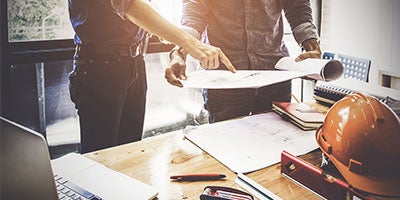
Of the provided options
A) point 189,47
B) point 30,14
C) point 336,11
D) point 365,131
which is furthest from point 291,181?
point 336,11

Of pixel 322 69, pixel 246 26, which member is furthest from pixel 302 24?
pixel 322 69

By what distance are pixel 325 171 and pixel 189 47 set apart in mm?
563

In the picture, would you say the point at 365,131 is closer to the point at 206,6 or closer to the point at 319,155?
the point at 319,155

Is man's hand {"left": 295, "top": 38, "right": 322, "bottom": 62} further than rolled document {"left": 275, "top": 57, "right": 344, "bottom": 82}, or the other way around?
man's hand {"left": 295, "top": 38, "right": 322, "bottom": 62}

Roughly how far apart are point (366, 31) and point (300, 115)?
1728 millimetres

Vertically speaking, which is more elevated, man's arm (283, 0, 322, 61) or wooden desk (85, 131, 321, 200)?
man's arm (283, 0, 322, 61)

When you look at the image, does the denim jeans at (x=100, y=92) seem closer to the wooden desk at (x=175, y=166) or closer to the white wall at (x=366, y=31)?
the wooden desk at (x=175, y=166)

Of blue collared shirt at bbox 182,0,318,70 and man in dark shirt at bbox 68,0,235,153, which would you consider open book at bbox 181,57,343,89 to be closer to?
blue collared shirt at bbox 182,0,318,70

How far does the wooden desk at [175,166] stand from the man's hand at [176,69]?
0.60 ft

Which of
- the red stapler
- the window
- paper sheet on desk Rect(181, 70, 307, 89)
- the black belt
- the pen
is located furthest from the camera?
the window

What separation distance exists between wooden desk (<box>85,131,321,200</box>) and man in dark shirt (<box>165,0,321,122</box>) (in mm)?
436

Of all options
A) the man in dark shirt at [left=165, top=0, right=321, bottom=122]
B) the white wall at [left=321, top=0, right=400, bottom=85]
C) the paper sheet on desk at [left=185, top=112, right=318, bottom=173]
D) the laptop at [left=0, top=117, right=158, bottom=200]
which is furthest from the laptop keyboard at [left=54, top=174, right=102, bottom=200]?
the white wall at [left=321, top=0, right=400, bottom=85]

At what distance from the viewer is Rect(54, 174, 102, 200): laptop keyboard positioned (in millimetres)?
783

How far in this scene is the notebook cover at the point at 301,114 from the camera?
1.18 meters
